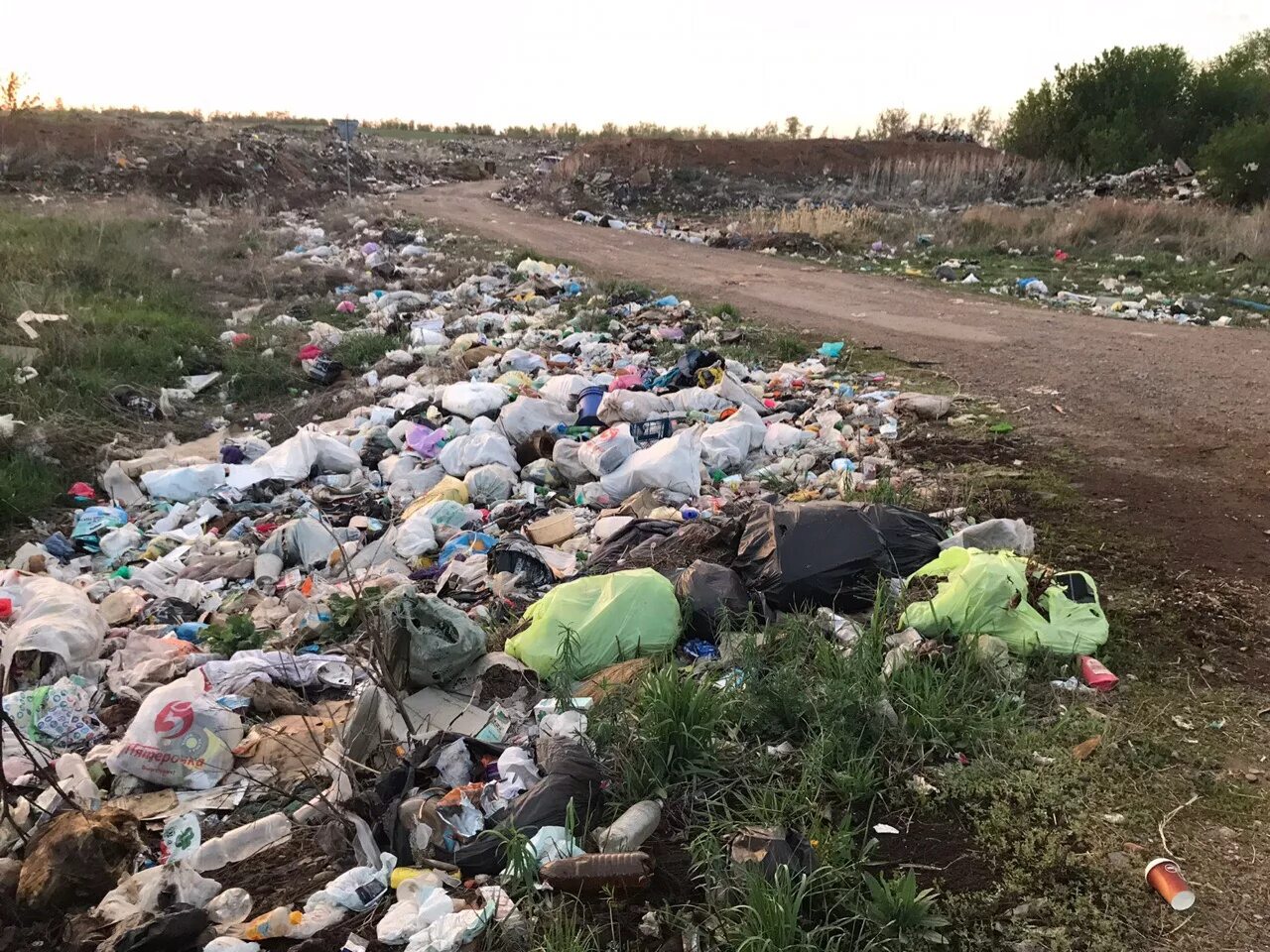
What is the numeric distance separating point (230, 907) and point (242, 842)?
281mm

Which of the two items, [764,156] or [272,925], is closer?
[272,925]

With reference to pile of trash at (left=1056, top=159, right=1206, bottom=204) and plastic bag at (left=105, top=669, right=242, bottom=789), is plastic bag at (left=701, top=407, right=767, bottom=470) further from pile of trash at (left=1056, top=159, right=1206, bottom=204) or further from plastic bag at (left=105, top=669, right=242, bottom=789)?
pile of trash at (left=1056, top=159, right=1206, bottom=204)

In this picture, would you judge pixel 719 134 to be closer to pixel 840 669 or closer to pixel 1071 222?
pixel 1071 222

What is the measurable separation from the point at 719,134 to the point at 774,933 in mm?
31219

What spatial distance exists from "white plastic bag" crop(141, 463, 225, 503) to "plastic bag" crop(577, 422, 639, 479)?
234 cm

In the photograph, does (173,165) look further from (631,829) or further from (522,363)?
(631,829)

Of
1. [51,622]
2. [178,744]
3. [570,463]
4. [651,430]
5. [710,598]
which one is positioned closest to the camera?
[178,744]

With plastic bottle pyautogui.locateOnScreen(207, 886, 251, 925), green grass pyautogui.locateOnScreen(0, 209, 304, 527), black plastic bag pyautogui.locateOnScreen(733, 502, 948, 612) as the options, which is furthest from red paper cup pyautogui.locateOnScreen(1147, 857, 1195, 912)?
green grass pyautogui.locateOnScreen(0, 209, 304, 527)

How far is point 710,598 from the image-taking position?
3078 mm

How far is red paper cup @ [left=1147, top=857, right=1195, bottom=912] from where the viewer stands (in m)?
1.82

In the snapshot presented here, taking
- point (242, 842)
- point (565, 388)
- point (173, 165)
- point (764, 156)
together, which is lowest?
point (242, 842)

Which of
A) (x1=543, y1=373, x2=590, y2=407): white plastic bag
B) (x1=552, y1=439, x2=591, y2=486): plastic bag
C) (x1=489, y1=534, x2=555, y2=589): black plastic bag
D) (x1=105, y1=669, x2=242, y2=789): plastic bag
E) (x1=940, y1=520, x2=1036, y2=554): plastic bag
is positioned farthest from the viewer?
(x1=543, y1=373, x2=590, y2=407): white plastic bag

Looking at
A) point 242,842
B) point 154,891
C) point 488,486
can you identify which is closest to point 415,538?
point 488,486

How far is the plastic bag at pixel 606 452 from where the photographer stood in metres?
4.71
